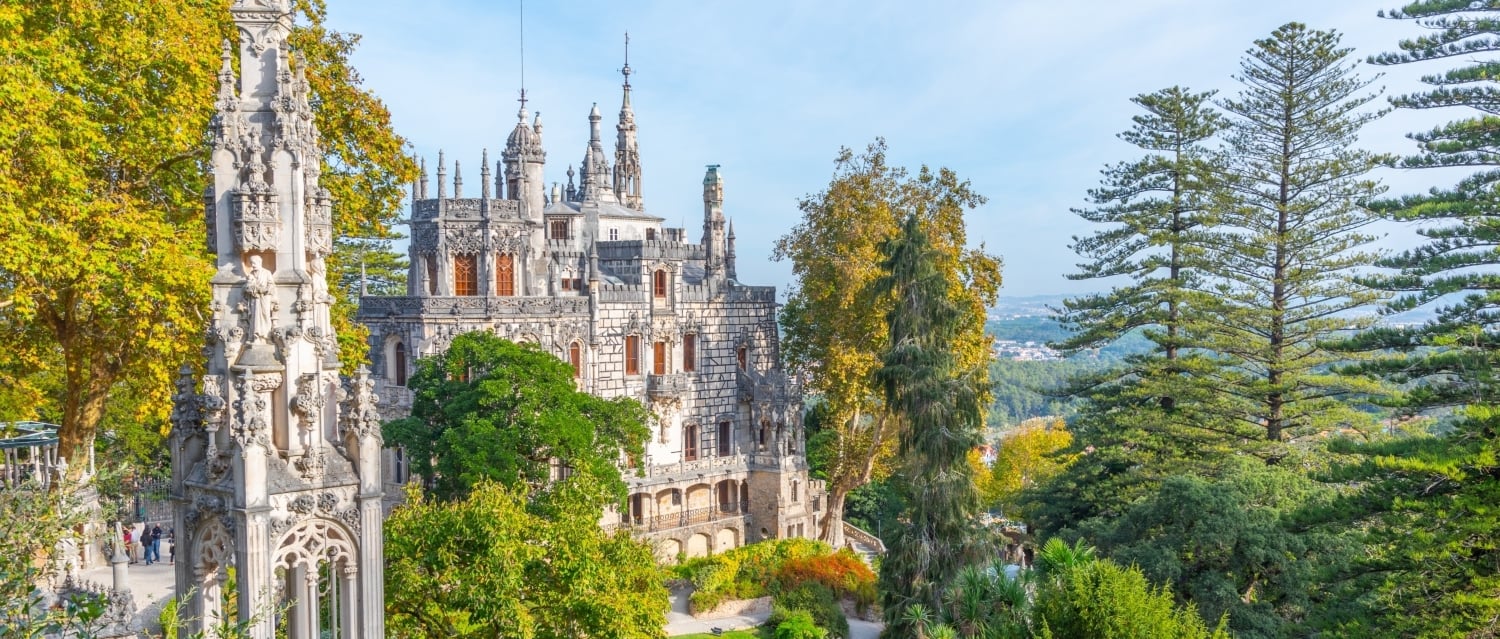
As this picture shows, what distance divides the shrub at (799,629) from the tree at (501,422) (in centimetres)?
536

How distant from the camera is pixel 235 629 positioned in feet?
24.1

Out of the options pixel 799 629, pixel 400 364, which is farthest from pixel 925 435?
pixel 400 364

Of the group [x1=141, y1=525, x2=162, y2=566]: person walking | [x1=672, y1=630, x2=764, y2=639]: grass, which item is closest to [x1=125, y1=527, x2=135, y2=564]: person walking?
[x1=141, y1=525, x2=162, y2=566]: person walking

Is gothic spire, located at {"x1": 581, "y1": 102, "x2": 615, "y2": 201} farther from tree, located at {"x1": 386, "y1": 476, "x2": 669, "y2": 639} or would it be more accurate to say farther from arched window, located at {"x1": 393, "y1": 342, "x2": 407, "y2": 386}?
tree, located at {"x1": 386, "y1": 476, "x2": 669, "y2": 639}

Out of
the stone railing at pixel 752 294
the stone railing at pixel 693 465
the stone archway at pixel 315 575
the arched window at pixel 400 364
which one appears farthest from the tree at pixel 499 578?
the stone railing at pixel 752 294

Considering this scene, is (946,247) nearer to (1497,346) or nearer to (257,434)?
(1497,346)

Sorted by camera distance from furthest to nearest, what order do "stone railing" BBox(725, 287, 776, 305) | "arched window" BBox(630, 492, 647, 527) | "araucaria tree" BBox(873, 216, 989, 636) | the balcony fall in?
"stone railing" BBox(725, 287, 776, 305) → the balcony → "arched window" BBox(630, 492, 647, 527) → "araucaria tree" BBox(873, 216, 989, 636)

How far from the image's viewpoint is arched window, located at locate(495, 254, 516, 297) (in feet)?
117

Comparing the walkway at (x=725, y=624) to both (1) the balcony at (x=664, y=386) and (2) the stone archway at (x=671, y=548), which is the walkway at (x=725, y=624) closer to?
(2) the stone archway at (x=671, y=548)

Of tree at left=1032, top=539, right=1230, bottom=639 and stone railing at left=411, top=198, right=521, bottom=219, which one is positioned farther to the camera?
stone railing at left=411, top=198, right=521, bottom=219

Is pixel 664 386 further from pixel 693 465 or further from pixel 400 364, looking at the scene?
pixel 400 364

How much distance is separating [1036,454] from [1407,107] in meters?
31.7

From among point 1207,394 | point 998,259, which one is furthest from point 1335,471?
point 998,259

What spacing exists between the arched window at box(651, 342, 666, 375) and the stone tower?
97.5ft
